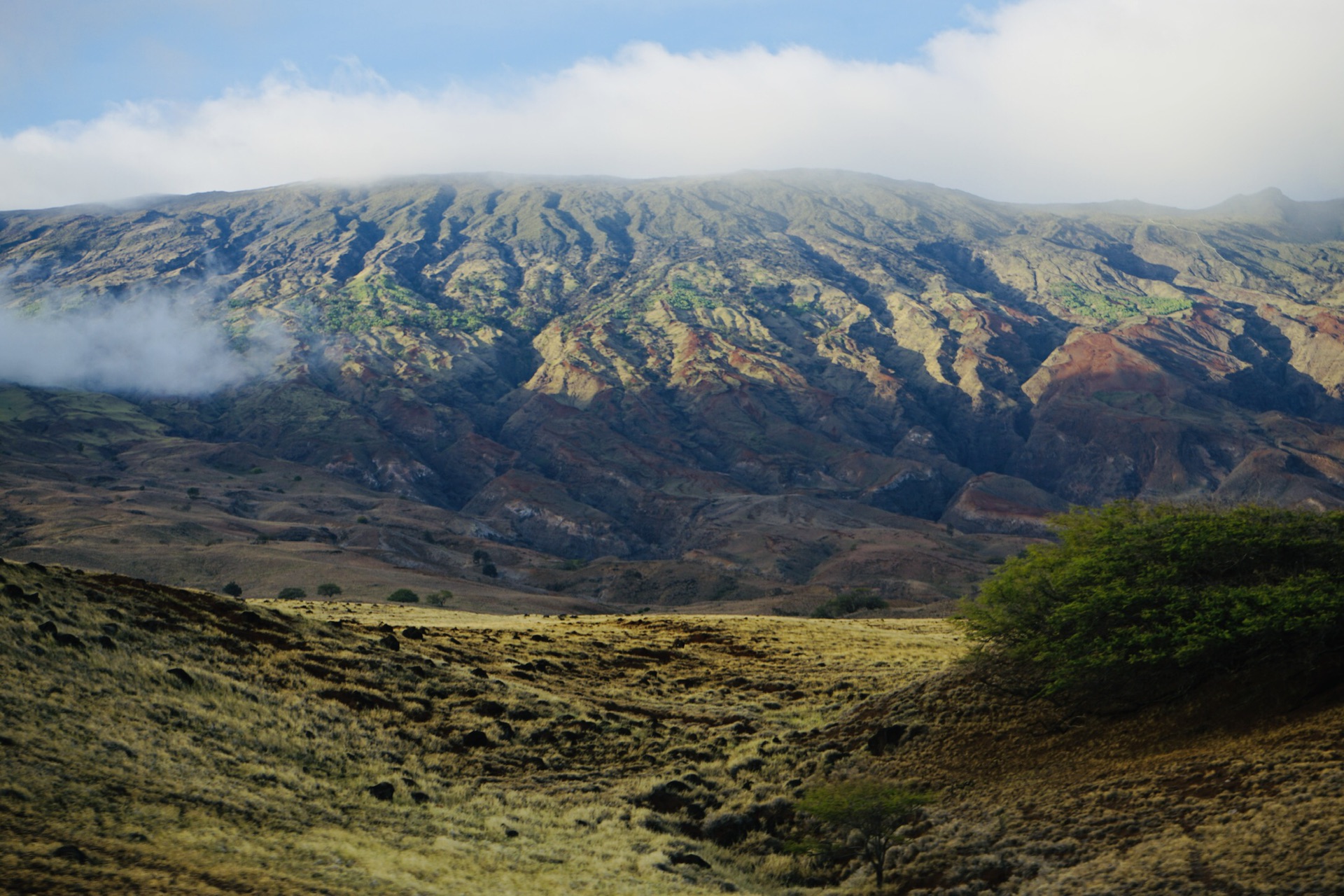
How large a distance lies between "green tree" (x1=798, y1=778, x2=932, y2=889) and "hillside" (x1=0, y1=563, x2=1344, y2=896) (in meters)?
0.55

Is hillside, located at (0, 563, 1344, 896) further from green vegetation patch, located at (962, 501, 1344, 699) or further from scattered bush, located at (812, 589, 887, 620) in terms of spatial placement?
scattered bush, located at (812, 589, 887, 620)

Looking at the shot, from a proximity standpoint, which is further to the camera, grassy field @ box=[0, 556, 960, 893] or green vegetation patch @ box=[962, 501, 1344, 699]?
green vegetation patch @ box=[962, 501, 1344, 699]

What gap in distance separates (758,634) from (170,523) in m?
77.0

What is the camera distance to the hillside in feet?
48.1

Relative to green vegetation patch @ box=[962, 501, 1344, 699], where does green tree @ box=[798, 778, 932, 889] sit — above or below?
below

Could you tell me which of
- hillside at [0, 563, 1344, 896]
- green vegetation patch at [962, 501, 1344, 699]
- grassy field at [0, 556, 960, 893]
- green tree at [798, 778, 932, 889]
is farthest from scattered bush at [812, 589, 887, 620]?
green tree at [798, 778, 932, 889]

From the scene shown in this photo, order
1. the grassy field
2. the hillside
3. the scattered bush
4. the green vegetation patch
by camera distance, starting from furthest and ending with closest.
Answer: the scattered bush < the green vegetation patch < the hillside < the grassy field

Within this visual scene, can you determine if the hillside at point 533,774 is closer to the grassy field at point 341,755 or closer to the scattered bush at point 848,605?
the grassy field at point 341,755

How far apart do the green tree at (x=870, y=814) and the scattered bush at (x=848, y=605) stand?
6759 centimetres

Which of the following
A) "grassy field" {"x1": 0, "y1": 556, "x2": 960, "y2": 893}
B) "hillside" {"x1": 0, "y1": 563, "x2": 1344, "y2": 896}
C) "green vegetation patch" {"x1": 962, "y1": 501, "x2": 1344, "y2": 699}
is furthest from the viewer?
"green vegetation patch" {"x1": 962, "y1": 501, "x2": 1344, "y2": 699}

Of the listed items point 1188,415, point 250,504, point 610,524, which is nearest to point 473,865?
point 250,504

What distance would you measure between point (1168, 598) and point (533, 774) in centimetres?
1679

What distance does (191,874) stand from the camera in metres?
12.8

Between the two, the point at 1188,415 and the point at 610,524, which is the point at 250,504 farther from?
the point at 1188,415
